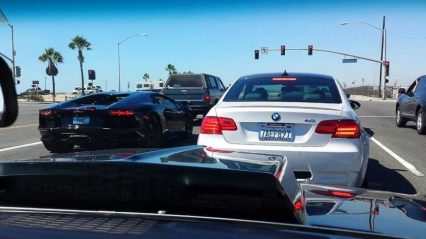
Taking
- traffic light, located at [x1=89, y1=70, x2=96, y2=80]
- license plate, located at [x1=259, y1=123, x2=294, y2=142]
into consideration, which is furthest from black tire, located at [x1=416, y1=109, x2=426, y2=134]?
traffic light, located at [x1=89, y1=70, x2=96, y2=80]

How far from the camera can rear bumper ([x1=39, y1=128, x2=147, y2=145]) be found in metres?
9.98

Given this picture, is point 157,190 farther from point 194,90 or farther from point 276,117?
point 194,90

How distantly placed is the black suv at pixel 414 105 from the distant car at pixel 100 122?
779 centimetres

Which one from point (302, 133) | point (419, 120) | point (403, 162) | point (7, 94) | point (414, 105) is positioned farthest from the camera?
point (414, 105)

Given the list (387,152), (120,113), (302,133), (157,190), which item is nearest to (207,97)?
(387,152)

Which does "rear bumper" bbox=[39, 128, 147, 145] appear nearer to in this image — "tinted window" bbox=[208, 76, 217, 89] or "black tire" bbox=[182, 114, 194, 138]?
"black tire" bbox=[182, 114, 194, 138]

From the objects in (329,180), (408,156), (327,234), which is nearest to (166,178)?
(327,234)

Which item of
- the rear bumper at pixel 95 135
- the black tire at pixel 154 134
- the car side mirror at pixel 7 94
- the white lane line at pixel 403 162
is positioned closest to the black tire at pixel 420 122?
the white lane line at pixel 403 162

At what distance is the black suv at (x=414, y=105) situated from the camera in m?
14.7

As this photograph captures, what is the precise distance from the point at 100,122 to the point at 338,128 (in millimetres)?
5538

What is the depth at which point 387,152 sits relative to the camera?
36.7ft

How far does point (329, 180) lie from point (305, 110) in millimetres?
785

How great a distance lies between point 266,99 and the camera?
6445 mm

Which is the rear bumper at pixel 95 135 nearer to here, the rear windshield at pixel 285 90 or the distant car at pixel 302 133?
the rear windshield at pixel 285 90
